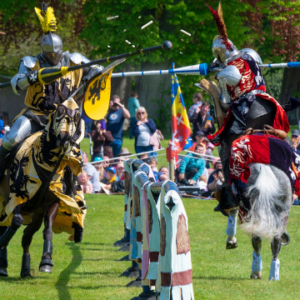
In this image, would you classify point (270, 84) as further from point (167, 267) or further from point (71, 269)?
point (167, 267)

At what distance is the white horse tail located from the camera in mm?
6301

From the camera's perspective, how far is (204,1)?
21938 mm

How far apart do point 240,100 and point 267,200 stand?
1326mm

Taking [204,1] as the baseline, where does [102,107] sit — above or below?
below

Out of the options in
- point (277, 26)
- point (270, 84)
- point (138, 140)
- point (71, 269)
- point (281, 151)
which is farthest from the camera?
point (270, 84)

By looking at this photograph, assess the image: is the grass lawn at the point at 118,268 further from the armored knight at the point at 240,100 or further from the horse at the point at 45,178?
the armored knight at the point at 240,100

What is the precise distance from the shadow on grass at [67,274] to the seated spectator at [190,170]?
4.10 meters

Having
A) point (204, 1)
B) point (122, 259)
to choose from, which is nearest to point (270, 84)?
point (204, 1)

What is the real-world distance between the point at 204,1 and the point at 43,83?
15871 millimetres

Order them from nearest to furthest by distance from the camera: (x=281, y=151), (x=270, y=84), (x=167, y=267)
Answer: (x=167, y=267), (x=281, y=151), (x=270, y=84)

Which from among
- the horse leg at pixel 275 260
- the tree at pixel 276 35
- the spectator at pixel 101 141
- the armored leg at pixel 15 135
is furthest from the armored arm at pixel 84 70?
the tree at pixel 276 35

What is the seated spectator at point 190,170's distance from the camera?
13117 mm

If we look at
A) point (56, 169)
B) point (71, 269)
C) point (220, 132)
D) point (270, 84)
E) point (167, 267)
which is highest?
point (270, 84)

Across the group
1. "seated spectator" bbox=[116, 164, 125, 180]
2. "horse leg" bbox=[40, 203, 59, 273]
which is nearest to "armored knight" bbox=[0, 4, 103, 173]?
"horse leg" bbox=[40, 203, 59, 273]
